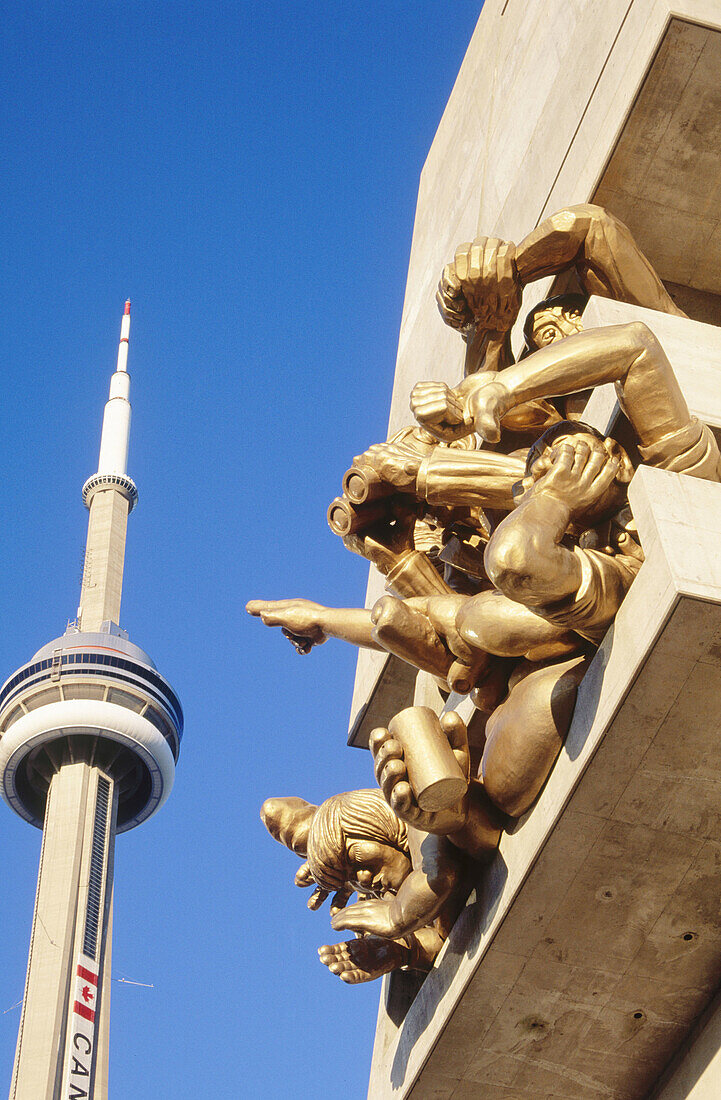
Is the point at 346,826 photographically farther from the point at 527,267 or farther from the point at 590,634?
the point at 527,267

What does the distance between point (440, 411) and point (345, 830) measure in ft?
7.32

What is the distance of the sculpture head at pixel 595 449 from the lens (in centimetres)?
604

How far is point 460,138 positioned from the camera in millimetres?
11234

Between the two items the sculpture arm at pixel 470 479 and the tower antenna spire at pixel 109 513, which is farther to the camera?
the tower antenna spire at pixel 109 513

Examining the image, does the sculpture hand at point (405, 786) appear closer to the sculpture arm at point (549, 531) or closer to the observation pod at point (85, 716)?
the sculpture arm at point (549, 531)

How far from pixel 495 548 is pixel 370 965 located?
2.50m

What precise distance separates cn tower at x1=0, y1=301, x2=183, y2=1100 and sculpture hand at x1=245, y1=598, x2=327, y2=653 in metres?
62.4

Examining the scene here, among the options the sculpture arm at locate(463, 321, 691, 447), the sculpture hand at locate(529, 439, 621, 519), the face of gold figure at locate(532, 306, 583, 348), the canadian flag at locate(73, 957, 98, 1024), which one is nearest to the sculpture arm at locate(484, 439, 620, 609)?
the sculpture hand at locate(529, 439, 621, 519)

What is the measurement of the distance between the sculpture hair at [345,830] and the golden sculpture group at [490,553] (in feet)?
0.03

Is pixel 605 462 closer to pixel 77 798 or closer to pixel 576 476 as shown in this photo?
pixel 576 476

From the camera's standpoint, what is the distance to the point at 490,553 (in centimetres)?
540

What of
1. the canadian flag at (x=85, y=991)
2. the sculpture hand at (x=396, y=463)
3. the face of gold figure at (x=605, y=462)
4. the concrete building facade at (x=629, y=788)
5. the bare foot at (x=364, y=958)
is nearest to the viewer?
the concrete building facade at (x=629, y=788)

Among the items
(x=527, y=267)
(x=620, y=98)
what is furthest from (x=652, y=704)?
(x=620, y=98)

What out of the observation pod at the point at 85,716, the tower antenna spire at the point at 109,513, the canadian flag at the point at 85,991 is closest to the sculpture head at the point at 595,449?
the canadian flag at the point at 85,991
